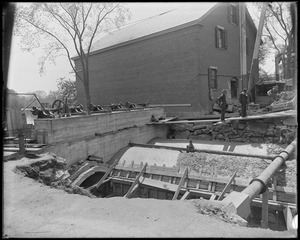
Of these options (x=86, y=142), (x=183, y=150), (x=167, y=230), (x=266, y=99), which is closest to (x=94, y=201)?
(x=167, y=230)

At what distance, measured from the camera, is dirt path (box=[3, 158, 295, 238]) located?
12.4 feet

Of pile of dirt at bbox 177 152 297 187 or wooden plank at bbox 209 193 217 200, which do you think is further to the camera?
pile of dirt at bbox 177 152 297 187

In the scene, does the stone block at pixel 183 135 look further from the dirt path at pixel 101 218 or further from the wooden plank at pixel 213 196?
the dirt path at pixel 101 218

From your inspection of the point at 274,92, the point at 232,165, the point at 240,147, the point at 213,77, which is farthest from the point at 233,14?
the point at 232,165

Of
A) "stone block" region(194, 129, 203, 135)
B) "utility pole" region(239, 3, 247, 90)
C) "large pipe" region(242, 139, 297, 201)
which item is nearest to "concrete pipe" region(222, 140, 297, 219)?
"large pipe" region(242, 139, 297, 201)

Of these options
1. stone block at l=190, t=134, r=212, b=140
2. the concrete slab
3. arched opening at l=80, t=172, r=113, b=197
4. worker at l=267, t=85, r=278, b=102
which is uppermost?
worker at l=267, t=85, r=278, b=102

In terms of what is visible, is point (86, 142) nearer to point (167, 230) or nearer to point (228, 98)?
point (167, 230)

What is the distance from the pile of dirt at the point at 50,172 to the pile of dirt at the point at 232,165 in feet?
18.5

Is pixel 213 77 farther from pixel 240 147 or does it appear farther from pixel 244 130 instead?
pixel 240 147

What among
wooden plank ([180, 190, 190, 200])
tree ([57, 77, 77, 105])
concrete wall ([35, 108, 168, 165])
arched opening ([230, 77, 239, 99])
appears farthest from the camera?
tree ([57, 77, 77, 105])

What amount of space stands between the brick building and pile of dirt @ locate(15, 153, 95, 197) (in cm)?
1253

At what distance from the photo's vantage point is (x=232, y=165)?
11062 millimetres

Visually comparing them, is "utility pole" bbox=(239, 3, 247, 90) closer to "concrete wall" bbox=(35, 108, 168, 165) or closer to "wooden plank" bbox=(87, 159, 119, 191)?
"concrete wall" bbox=(35, 108, 168, 165)

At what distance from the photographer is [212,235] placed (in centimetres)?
360
